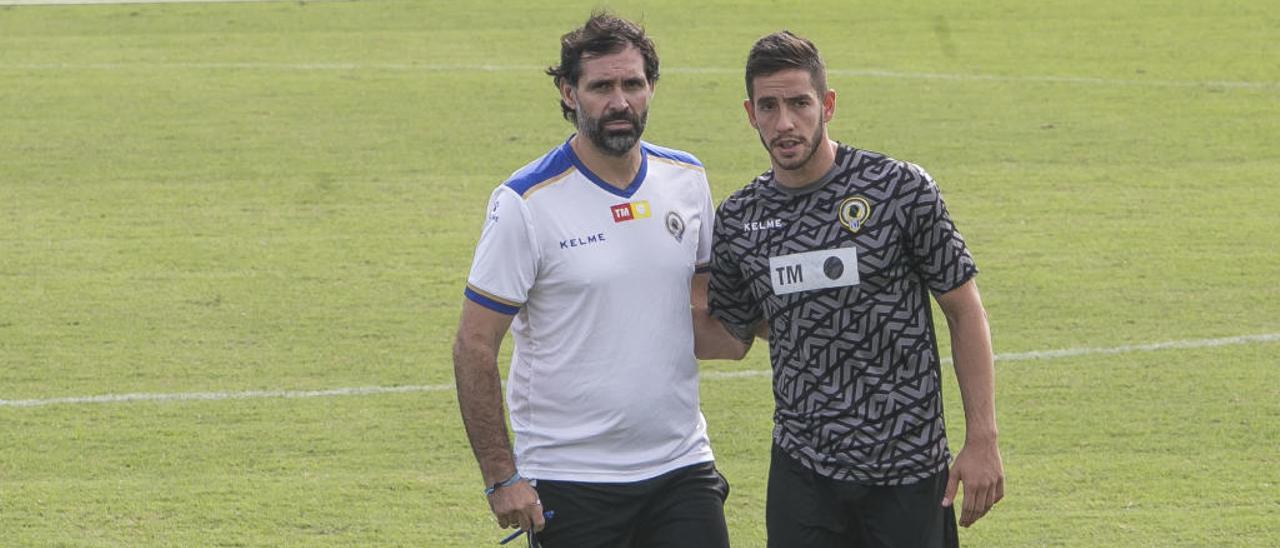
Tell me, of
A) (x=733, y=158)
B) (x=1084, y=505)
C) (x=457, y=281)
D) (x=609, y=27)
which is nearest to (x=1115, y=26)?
(x=733, y=158)

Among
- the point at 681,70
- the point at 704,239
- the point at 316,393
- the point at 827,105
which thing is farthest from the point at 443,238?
the point at 827,105

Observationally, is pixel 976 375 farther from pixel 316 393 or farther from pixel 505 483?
pixel 316 393

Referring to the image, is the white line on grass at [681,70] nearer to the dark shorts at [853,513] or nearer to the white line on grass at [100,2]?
the white line on grass at [100,2]

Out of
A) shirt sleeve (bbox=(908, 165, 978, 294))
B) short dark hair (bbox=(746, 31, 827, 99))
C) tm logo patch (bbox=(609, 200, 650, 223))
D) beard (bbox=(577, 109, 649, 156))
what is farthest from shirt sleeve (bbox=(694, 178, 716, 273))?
shirt sleeve (bbox=(908, 165, 978, 294))

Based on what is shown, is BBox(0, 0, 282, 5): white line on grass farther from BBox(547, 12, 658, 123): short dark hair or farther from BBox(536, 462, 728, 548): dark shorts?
BBox(536, 462, 728, 548): dark shorts

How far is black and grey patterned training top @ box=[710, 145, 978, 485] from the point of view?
13.5ft

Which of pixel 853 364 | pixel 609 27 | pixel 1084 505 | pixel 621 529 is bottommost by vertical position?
pixel 1084 505

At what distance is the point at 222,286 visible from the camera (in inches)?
375

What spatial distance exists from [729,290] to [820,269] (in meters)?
0.33

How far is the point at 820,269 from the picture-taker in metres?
4.12

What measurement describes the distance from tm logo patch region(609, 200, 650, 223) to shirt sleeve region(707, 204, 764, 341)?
17 centimetres

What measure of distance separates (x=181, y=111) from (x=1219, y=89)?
25.1 feet

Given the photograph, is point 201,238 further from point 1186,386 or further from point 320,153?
point 1186,386

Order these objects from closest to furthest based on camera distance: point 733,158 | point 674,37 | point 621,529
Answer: point 621,529, point 733,158, point 674,37
